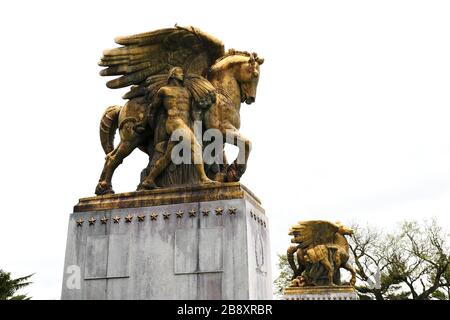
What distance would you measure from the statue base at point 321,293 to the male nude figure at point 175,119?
1136 cm

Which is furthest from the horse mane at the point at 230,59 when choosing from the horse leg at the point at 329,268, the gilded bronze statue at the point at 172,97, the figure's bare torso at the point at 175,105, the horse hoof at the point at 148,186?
the horse leg at the point at 329,268

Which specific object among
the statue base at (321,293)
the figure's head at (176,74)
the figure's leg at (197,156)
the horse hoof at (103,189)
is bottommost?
the statue base at (321,293)

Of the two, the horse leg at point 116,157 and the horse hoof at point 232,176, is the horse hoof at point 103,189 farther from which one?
the horse hoof at point 232,176

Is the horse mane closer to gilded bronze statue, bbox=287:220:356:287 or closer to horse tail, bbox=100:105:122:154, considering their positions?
horse tail, bbox=100:105:122:154

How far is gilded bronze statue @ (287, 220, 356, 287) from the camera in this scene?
709 inches

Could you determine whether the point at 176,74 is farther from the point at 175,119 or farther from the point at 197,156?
the point at 197,156

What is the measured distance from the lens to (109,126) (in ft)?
28.2

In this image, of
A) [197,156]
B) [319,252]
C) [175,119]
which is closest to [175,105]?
→ [175,119]

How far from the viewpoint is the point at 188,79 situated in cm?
825

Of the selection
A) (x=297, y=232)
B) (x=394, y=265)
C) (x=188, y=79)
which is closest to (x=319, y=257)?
(x=297, y=232)

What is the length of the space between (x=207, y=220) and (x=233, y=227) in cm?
40

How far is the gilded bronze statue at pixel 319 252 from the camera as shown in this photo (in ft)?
59.1

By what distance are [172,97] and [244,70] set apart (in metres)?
1.37
